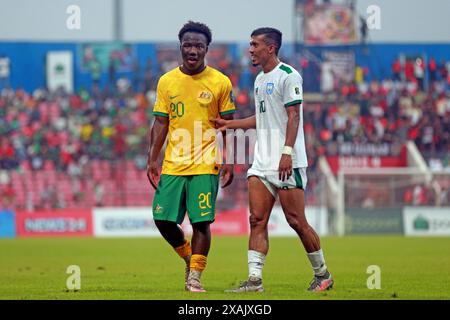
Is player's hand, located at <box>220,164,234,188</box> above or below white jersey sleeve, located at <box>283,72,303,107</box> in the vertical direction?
below

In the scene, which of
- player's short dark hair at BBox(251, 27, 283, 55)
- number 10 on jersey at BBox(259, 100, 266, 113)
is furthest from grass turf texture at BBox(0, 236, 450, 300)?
player's short dark hair at BBox(251, 27, 283, 55)

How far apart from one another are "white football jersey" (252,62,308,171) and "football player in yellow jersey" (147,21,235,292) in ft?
1.18

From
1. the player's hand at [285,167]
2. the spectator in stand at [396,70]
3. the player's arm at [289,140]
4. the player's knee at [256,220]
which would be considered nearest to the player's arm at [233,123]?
the player's arm at [289,140]

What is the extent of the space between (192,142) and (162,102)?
1.75 ft

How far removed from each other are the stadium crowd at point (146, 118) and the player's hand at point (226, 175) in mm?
26887

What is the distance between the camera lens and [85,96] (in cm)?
4134

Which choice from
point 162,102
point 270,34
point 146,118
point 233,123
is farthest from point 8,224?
point 270,34

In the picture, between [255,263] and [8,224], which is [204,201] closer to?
[255,263]

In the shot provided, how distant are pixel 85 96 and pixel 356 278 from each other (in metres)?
29.1

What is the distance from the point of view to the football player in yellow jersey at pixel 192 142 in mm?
10805

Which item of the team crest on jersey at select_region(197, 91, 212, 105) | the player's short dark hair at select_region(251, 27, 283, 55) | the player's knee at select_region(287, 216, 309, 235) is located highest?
the player's short dark hair at select_region(251, 27, 283, 55)

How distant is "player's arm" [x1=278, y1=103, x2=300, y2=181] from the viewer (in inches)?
410

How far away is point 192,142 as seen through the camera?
1087cm

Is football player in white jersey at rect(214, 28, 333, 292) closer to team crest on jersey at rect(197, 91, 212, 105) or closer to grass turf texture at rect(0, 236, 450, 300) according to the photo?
team crest on jersey at rect(197, 91, 212, 105)
